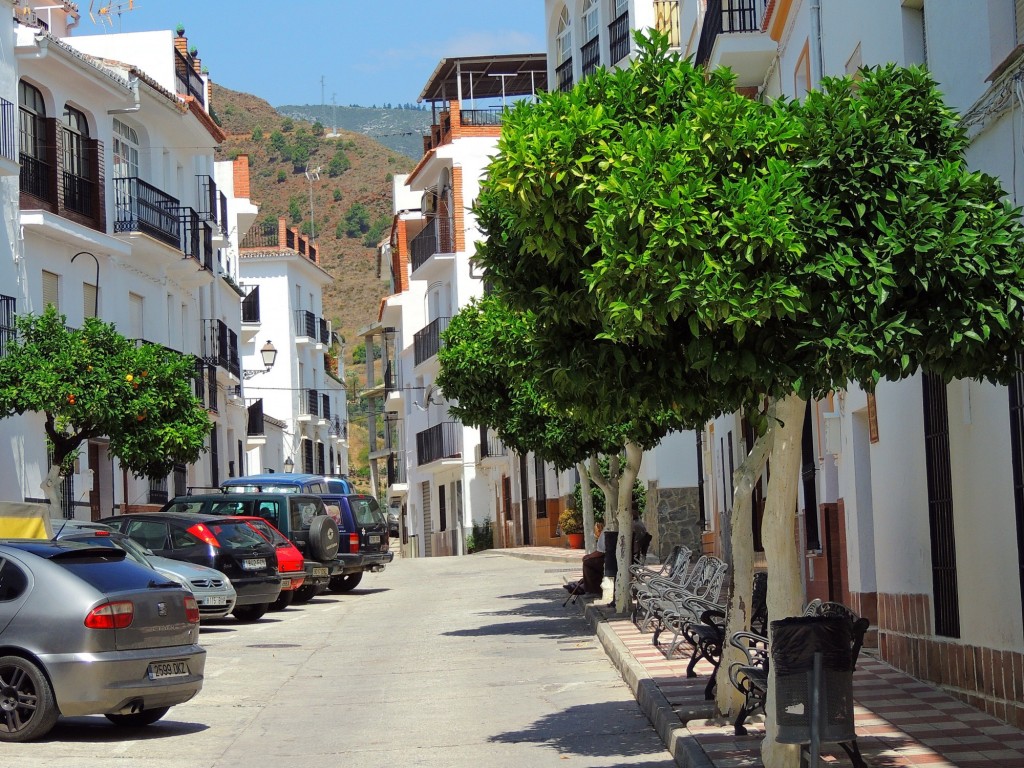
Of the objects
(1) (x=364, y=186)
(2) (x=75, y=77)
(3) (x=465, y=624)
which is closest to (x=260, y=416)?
(2) (x=75, y=77)

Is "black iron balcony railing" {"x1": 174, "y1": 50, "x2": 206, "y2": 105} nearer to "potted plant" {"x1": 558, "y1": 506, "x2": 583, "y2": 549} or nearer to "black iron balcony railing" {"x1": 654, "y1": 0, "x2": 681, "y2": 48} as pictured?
"black iron balcony railing" {"x1": 654, "y1": 0, "x2": 681, "y2": 48}

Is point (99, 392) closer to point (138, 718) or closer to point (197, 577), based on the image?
point (197, 577)

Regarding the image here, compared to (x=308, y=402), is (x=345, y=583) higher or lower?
lower

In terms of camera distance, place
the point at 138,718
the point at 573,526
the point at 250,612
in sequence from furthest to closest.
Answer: the point at 573,526 < the point at 250,612 < the point at 138,718

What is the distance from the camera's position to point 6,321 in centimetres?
2641

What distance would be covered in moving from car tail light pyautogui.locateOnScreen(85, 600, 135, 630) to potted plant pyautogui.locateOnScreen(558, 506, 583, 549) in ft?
109

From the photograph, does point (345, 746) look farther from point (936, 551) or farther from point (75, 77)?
point (75, 77)

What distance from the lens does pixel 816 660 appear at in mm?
7895

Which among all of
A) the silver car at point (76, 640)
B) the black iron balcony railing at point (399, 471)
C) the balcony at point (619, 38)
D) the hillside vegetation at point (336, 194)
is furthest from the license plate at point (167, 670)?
the hillside vegetation at point (336, 194)

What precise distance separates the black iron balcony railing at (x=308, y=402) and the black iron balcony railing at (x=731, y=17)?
4625cm

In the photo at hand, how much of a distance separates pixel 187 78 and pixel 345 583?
1858 cm

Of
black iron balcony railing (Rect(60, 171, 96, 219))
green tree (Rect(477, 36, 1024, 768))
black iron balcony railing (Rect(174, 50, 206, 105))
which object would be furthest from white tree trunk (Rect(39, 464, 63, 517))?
black iron balcony railing (Rect(174, 50, 206, 105))

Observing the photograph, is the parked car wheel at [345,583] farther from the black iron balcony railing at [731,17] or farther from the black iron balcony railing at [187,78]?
the black iron balcony railing at [187,78]

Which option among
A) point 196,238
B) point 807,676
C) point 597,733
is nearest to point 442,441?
point 196,238
